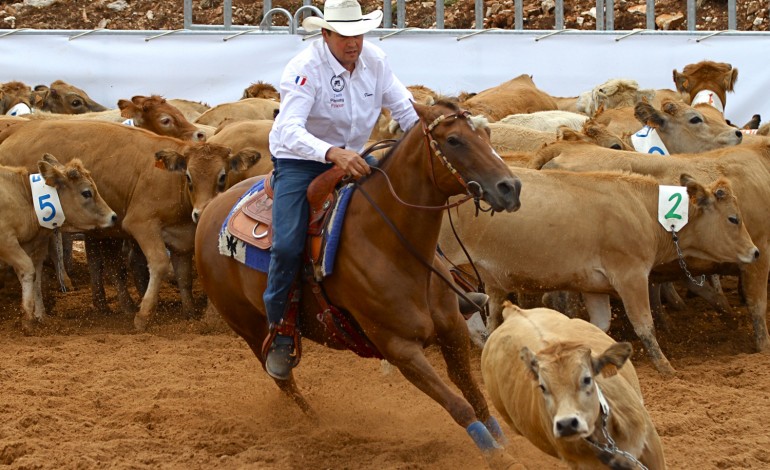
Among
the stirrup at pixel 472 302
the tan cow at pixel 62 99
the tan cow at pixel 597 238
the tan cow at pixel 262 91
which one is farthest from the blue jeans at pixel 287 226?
the tan cow at pixel 62 99

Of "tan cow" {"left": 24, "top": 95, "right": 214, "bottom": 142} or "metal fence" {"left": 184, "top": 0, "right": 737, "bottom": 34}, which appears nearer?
"tan cow" {"left": 24, "top": 95, "right": 214, "bottom": 142}

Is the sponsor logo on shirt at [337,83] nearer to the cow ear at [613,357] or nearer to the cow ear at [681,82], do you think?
the cow ear at [613,357]

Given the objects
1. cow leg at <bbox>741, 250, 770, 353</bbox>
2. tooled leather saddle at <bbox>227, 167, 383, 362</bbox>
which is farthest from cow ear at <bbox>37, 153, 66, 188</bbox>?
cow leg at <bbox>741, 250, 770, 353</bbox>

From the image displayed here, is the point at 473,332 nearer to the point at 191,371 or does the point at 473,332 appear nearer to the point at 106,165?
the point at 191,371

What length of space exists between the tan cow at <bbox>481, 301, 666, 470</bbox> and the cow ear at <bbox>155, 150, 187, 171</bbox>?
4.49 meters

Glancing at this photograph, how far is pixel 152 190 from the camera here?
1115 cm

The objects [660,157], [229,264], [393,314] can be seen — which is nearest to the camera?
[393,314]

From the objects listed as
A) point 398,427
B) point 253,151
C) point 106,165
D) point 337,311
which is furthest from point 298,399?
point 106,165

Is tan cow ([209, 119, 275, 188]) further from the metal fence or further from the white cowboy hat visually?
the white cowboy hat

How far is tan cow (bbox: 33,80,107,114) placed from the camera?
47.4ft

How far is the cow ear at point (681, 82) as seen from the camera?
1349 cm

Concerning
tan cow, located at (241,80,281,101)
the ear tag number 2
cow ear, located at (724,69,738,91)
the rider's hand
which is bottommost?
the ear tag number 2

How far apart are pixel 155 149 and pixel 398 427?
4.45 m

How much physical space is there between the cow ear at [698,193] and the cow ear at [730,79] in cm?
422
